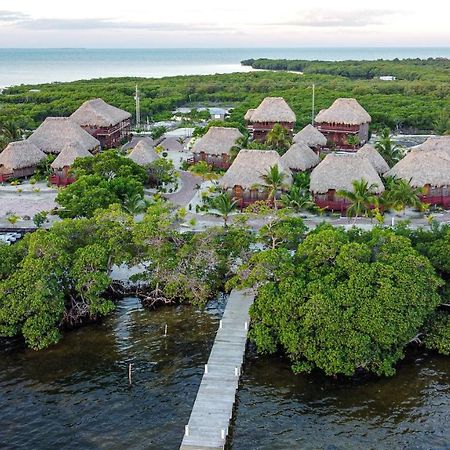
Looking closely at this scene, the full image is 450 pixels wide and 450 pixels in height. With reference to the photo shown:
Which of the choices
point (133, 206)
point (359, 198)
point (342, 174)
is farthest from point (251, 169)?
point (133, 206)

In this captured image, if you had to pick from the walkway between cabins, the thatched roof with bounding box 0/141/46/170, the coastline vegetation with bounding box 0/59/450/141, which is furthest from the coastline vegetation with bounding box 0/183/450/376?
the coastline vegetation with bounding box 0/59/450/141

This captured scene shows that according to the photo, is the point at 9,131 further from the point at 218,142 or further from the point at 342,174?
the point at 342,174

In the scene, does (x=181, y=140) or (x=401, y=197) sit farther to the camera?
(x=181, y=140)

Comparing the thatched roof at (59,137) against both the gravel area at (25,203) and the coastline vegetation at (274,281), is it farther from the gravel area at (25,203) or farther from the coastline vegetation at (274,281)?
the coastline vegetation at (274,281)

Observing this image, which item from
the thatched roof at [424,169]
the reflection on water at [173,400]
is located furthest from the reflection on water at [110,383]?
the thatched roof at [424,169]

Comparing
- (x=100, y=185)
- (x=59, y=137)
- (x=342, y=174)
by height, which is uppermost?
(x=59, y=137)

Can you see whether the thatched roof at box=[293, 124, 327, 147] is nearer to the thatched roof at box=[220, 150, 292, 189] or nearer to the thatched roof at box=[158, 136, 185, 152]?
the thatched roof at box=[158, 136, 185, 152]
